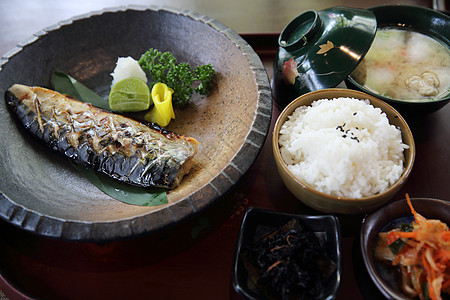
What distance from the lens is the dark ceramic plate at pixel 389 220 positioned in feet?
4.59

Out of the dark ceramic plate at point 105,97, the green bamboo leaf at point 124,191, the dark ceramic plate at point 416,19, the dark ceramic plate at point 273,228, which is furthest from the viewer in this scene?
the dark ceramic plate at point 416,19

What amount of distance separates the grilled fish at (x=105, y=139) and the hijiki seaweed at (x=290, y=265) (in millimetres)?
546

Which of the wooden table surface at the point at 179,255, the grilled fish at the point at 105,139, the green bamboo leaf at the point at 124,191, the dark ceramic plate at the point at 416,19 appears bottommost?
the wooden table surface at the point at 179,255

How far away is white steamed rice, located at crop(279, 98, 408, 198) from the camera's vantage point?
1.52 metres

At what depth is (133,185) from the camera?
A: 1794 millimetres

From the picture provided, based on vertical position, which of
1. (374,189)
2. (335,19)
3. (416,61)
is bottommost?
(374,189)

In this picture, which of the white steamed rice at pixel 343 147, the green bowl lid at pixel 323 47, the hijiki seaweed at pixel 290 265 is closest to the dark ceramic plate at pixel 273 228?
the hijiki seaweed at pixel 290 265

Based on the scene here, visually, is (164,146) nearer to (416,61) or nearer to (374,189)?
(374,189)

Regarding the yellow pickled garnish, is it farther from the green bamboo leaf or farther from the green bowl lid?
the green bowl lid

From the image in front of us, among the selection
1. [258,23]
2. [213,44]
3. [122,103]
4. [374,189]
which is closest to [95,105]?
[122,103]

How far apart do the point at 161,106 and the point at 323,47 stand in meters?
0.92

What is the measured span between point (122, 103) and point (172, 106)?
0.95 feet

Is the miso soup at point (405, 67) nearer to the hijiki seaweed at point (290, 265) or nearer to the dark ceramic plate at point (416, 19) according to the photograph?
the dark ceramic plate at point (416, 19)

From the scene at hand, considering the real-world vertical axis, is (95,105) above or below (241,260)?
above
